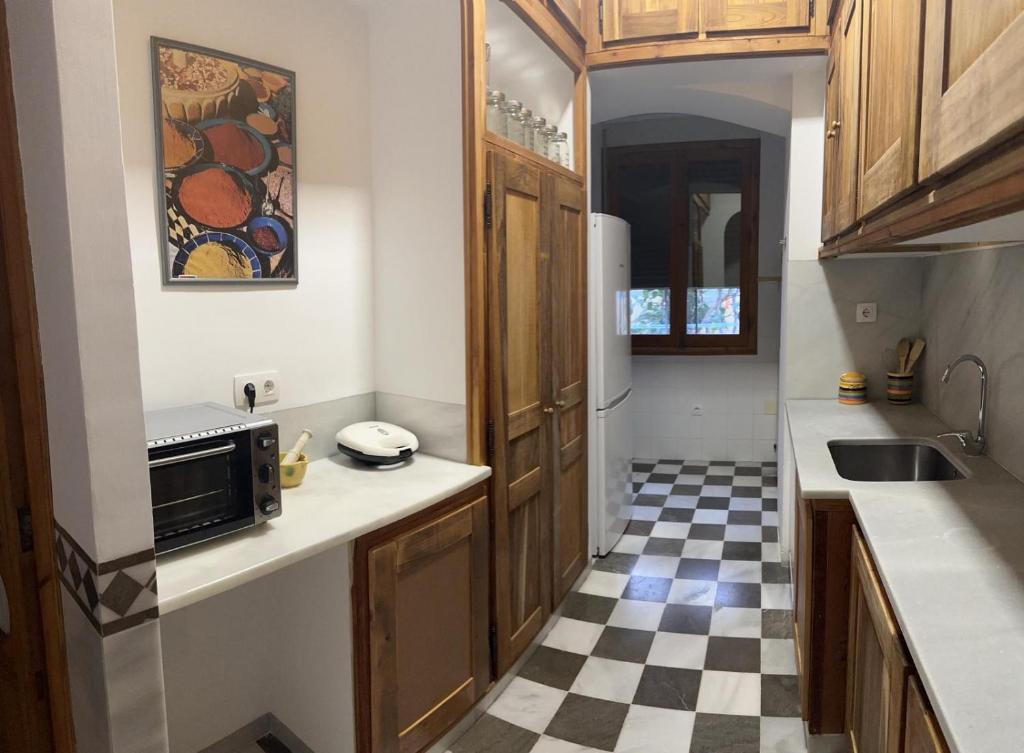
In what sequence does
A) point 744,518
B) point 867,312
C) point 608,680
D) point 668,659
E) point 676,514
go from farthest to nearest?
point 676,514, point 744,518, point 867,312, point 668,659, point 608,680

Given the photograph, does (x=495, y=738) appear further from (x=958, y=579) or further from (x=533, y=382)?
(x=958, y=579)

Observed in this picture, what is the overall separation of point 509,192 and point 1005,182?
155cm

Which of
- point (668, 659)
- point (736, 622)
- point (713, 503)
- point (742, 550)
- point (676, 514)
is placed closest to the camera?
point (668, 659)

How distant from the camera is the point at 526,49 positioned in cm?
265

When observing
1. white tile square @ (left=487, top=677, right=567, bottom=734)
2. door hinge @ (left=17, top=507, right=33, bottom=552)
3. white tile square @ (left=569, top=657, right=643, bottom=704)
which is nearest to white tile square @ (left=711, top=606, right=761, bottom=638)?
white tile square @ (left=569, top=657, right=643, bottom=704)

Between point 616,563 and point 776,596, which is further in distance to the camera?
point 616,563

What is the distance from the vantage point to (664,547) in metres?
3.60

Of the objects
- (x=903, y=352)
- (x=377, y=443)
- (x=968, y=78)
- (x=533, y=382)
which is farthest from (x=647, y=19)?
(x=968, y=78)

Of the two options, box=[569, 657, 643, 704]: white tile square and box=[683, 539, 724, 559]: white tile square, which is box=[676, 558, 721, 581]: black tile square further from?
box=[569, 657, 643, 704]: white tile square

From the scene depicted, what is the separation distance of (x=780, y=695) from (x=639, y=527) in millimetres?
1629

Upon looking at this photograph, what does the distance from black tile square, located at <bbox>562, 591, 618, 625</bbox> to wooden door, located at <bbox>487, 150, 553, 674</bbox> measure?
25 cm

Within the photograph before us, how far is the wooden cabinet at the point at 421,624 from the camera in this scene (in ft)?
5.78

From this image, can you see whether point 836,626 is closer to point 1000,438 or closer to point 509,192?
point 1000,438

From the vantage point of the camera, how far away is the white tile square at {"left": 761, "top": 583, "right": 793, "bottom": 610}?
292 cm
